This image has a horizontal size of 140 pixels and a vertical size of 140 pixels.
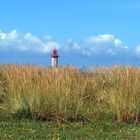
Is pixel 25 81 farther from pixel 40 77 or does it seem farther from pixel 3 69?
pixel 3 69

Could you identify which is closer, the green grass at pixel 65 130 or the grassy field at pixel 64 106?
the green grass at pixel 65 130

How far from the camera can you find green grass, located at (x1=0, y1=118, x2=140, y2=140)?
11.7 m

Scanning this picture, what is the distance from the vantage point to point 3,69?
19.5 m

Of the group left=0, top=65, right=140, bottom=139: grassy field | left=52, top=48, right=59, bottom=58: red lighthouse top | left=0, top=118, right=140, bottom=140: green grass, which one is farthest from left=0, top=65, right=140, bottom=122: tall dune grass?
left=52, top=48, right=59, bottom=58: red lighthouse top

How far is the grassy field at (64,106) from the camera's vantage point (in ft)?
43.1

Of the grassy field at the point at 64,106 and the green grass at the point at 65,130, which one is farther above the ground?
the grassy field at the point at 64,106

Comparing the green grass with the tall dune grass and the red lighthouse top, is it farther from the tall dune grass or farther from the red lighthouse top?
the red lighthouse top

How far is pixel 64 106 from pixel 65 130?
181 cm

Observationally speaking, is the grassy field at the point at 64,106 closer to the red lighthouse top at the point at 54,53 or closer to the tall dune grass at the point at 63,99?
the tall dune grass at the point at 63,99

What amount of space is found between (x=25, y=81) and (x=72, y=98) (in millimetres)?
1433

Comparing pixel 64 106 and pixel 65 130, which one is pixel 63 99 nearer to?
pixel 64 106

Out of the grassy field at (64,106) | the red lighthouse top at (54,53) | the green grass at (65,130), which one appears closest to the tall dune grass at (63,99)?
the grassy field at (64,106)

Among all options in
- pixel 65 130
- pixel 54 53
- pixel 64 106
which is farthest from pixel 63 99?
pixel 54 53

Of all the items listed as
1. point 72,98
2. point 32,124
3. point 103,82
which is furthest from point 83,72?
point 32,124
